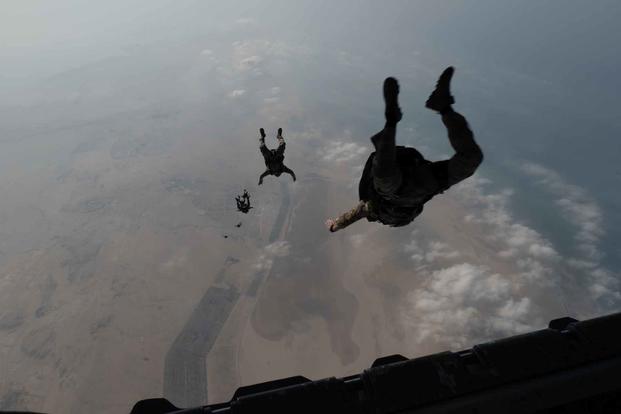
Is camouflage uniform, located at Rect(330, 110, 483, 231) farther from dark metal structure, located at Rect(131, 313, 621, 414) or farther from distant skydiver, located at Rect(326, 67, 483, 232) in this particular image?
dark metal structure, located at Rect(131, 313, 621, 414)

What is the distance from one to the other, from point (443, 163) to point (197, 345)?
10255 cm

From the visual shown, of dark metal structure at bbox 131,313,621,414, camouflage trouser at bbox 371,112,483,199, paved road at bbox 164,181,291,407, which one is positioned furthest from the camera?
paved road at bbox 164,181,291,407

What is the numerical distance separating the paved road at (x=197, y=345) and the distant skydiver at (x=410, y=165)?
3557 inches

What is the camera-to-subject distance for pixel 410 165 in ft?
17.2

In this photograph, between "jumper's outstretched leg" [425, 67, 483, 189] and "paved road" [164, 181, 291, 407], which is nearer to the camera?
"jumper's outstretched leg" [425, 67, 483, 189]

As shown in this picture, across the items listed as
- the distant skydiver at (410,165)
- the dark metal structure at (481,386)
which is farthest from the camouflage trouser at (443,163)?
the dark metal structure at (481,386)

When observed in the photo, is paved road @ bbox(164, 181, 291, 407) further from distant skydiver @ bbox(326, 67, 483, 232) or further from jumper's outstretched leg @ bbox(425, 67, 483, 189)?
jumper's outstretched leg @ bbox(425, 67, 483, 189)

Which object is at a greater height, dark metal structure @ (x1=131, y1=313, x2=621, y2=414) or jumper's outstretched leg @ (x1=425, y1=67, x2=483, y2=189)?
jumper's outstretched leg @ (x1=425, y1=67, x2=483, y2=189)

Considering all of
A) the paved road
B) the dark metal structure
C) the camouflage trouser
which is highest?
the camouflage trouser

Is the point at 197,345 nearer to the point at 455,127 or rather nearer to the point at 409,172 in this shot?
the point at 409,172

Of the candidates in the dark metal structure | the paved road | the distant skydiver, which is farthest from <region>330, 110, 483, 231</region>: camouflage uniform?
the paved road

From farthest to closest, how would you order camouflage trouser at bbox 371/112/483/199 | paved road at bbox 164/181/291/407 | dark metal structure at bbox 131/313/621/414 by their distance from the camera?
paved road at bbox 164/181/291/407 < camouflage trouser at bbox 371/112/483/199 < dark metal structure at bbox 131/313/621/414

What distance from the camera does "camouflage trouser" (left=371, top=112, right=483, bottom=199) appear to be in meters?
4.59

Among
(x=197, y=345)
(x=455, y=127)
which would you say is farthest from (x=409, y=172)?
(x=197, y=345)
